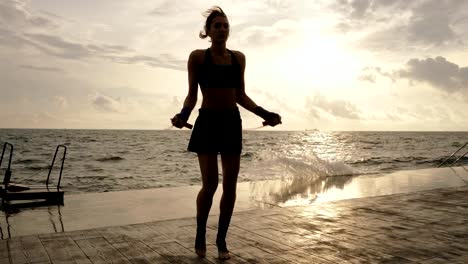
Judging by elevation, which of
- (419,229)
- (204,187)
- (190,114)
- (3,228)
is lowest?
(3,228)

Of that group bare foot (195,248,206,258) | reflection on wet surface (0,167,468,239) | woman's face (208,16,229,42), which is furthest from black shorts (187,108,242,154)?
reflection on wet surface (0,167,468,239)

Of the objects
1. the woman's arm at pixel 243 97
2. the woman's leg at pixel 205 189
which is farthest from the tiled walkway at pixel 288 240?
the woman's arm at pixel 243 97

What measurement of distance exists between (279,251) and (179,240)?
101 centimetres

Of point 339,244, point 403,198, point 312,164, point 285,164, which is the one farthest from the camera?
point 285,164

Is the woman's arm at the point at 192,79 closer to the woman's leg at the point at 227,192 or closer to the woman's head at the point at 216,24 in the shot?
the woman's head at the point at 216,24

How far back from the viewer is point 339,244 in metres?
3.95

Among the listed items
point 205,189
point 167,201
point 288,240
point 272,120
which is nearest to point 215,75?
point 272,120

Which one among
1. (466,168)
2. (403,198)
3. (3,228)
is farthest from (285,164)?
(3,228)

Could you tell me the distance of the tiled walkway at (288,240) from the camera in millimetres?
3529

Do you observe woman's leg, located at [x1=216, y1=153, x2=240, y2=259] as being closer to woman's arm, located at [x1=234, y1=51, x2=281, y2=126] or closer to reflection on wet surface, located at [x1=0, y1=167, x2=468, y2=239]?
woman's arm, located at [x1=234, y1=51, x2=281, y2=126]

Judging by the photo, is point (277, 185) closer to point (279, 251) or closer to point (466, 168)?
point (279, 251)

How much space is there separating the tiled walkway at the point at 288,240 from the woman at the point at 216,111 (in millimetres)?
464

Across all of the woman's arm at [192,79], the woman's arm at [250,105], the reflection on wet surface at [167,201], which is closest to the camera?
the woman's arm at [192,79]

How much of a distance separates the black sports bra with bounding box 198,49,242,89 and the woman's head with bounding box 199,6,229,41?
A: 15 centimetres
